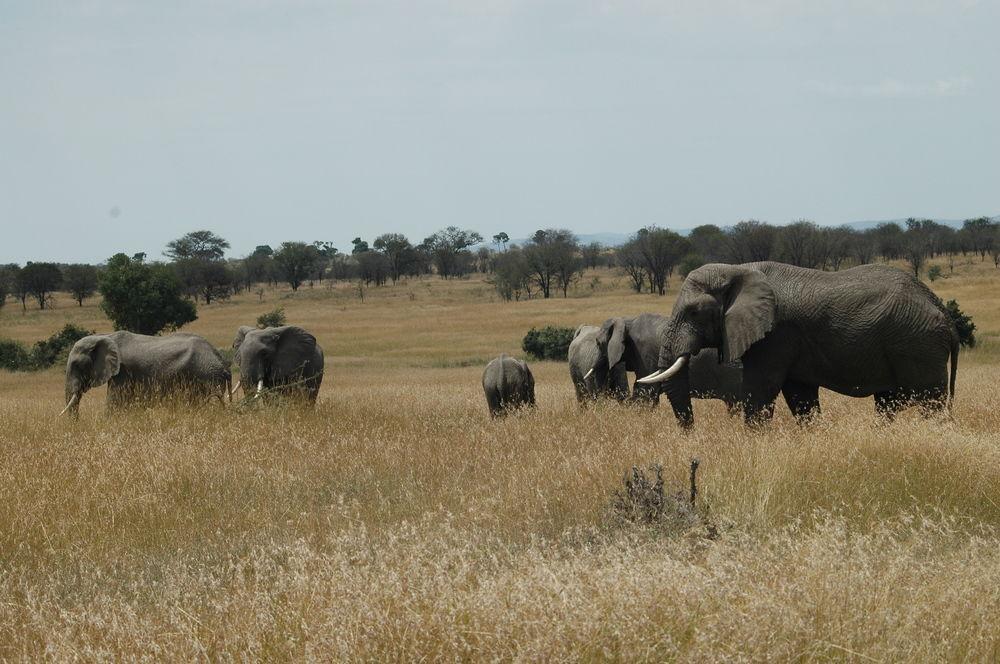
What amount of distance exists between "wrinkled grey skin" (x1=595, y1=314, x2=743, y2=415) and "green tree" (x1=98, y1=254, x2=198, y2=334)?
138 ft

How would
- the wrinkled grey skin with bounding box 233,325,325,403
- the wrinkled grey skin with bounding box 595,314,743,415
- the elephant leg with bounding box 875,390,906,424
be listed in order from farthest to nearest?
the wrinkled grey skin with bounding box 233,325,325,403
the wrinkled grey skin with bounding box 595,314,743,415
the elephant leg with bounding box 875,390,906,424

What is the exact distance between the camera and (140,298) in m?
53.0

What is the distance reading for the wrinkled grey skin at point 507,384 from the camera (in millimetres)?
17219

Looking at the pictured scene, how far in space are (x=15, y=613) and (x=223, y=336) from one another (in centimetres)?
5711

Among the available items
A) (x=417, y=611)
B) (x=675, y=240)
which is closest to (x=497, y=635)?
(x=417, y=611)

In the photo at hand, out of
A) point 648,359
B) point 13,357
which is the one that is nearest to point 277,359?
point 648,359

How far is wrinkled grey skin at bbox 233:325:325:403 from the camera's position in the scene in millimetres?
17969

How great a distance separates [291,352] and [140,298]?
3788 centimetres

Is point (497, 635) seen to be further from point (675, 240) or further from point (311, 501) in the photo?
point (675, 240)

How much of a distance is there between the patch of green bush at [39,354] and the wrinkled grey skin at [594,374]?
1218 inches

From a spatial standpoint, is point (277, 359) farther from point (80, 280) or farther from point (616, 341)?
point (80, 280)

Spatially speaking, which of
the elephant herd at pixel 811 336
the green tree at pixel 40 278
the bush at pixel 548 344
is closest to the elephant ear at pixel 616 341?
the elephant herd at pixel 811 336

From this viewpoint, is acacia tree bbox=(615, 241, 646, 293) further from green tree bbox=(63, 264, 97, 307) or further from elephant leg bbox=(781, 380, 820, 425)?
elephant leg bbox=(781, 380, 820, 425)

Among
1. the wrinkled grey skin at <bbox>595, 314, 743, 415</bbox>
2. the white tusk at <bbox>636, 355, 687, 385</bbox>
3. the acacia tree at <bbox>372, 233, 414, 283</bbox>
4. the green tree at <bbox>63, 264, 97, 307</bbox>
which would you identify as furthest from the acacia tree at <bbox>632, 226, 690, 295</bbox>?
the white tusk at <bbox>636, 355, 687, 385</bbox>
